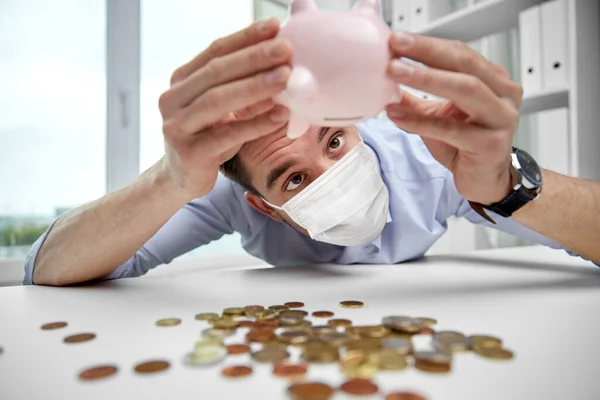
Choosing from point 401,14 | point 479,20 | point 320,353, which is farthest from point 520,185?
point 401,14

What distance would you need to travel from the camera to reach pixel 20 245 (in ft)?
5.75

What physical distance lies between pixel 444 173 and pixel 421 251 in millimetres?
213

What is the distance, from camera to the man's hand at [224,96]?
0.49 metres

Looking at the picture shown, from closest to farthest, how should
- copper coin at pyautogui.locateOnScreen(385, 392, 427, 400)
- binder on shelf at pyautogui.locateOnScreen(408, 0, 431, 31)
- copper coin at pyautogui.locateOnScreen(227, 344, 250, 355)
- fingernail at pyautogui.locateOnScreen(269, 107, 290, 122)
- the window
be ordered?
copper coin at pyautogui.locateOnScreen(385, 392, 427, 400) → copper coin at pyautogui.locateOnScreen(227, 344, 250, 355) → fingernail at pyautogui.locateOnScreen(269, 107, 290, 122) → the window → binder on shelf at pyautogui.locateOnScreen(408, 0, 431, 31)

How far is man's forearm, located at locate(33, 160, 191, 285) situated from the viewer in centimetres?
80

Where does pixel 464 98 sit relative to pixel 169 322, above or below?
above

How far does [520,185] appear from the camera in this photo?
680 mm

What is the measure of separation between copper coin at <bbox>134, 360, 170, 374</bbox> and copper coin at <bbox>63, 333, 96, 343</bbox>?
0.42 ft

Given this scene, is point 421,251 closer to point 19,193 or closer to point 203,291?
point 203,291

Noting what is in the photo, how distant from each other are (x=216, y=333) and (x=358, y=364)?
7.3 inches

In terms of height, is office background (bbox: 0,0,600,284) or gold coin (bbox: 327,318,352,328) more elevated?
office background (bbox: 0,0,600,284)

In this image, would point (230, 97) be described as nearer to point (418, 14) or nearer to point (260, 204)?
point (260, 204)

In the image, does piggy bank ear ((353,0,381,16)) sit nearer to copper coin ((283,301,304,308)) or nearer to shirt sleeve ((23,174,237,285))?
copper coin ((283,301,304,308))

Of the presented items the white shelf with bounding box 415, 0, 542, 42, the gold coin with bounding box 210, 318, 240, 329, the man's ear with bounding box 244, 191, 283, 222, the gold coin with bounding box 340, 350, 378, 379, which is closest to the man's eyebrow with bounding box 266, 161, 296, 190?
the man's ear with bounding box 244, 191, 283, 222
